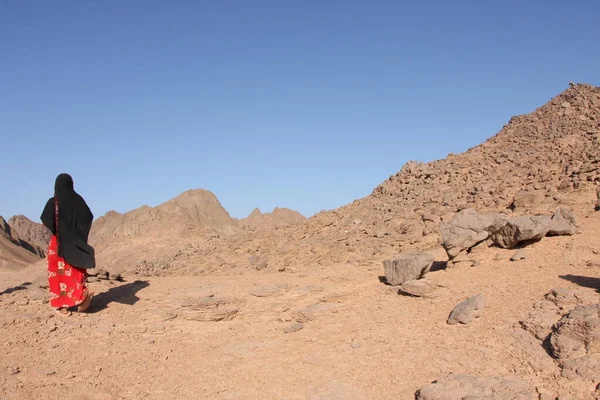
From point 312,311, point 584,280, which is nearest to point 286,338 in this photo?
point 312,311

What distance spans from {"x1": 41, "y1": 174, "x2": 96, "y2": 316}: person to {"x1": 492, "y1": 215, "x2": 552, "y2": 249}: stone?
6.53 metres

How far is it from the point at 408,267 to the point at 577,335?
123 inches

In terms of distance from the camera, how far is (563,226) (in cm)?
820

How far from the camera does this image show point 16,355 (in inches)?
223

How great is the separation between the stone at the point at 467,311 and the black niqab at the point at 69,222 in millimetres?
4857

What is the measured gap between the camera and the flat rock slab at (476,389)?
4.44 meters

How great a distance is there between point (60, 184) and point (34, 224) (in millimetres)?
30152

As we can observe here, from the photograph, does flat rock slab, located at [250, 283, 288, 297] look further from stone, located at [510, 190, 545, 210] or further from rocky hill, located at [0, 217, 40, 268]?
rocky hill, located at [0, 217, 40, 268]

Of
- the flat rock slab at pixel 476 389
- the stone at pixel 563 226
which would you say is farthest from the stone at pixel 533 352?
the stone at pixel 563 226

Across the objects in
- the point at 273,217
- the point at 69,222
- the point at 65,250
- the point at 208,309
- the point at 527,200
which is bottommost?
the point at 208,309

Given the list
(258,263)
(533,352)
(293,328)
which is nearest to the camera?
(533,352)

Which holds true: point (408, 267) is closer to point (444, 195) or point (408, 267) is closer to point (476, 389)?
point (476, 389)

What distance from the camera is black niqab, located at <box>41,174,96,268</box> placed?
6688 millimetres

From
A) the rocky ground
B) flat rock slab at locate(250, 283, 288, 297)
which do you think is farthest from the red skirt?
flat rock slab at locate(250, 283, 288, 297)
